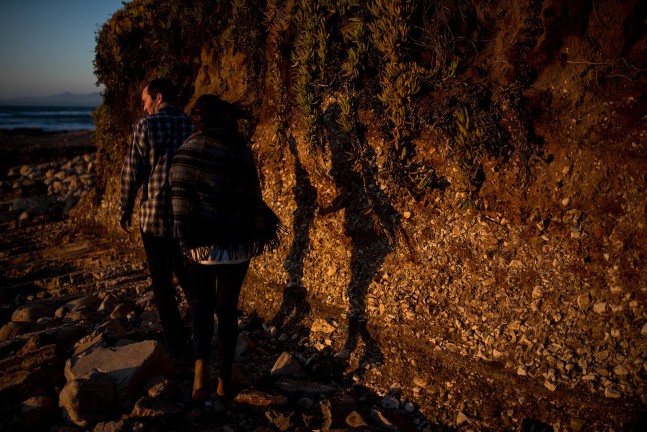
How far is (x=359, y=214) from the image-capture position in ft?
14.3

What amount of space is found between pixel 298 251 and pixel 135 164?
79.0 inches

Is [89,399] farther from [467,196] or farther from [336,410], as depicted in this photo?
[467,196]

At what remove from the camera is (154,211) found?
3.26 metres

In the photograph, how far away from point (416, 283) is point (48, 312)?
4.40 metres

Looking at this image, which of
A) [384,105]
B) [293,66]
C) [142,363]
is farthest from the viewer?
[293,66]

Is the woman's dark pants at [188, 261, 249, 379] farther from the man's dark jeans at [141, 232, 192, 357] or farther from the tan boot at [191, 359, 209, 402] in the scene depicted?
the man's dark jeans at [141, 232, 192, 357]

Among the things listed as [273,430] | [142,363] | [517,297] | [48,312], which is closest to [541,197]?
[517,297]

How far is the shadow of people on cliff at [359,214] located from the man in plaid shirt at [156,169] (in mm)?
1733

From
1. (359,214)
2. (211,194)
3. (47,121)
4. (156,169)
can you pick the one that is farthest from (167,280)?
(47,121)

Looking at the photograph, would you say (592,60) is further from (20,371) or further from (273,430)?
(20,371)

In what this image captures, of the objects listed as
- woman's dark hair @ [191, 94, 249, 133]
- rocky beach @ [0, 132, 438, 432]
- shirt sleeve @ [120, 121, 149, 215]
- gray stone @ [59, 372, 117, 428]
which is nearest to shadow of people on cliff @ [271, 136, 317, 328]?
rocky beach @ [0, 132, 438, 432]

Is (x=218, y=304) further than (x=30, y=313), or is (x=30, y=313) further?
(x=30, y=313)

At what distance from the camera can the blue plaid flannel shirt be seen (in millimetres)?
3246

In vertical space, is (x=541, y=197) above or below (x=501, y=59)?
below
